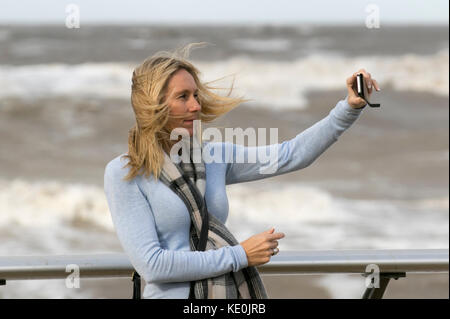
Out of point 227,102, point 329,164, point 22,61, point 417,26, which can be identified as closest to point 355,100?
point 227,102

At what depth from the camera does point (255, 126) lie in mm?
11406

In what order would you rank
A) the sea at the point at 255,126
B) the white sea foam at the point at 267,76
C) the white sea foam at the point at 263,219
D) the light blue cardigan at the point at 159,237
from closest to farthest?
the light blue cardigan at the point at 159,237, the white sea foam at the point at 263,219, the sea at the point at 255,126, the white sea foam at the point at 267,76

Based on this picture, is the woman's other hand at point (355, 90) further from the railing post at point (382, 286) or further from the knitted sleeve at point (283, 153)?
the railing post at point (382, 286)

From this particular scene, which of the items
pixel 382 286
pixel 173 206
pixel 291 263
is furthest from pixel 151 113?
pixel 382 286

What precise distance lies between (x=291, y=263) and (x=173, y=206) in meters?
0.32

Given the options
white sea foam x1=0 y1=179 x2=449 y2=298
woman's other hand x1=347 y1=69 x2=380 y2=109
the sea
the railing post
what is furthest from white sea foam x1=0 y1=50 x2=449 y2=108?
woman's other hand x1=347 y1=69 x2=380 y2=109

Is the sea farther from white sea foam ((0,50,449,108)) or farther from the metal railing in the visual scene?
the metal railing

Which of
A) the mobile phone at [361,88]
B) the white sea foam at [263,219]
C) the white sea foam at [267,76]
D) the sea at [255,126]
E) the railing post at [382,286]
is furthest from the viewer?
the white sea foam at [267,76]

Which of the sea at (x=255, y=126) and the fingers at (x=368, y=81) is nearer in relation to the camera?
the fingers at (x=368, y=81)

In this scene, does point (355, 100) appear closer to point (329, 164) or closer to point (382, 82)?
point (329, 164)

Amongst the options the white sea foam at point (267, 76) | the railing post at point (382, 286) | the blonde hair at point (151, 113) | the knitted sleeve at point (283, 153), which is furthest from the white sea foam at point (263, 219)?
the blonde hair at point (151, 113)

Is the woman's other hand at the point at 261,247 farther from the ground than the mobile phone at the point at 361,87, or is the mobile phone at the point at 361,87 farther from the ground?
the mobile phone at the point at 361,87

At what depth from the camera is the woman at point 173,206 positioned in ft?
4.96

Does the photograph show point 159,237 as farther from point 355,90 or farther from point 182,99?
point 355,90
